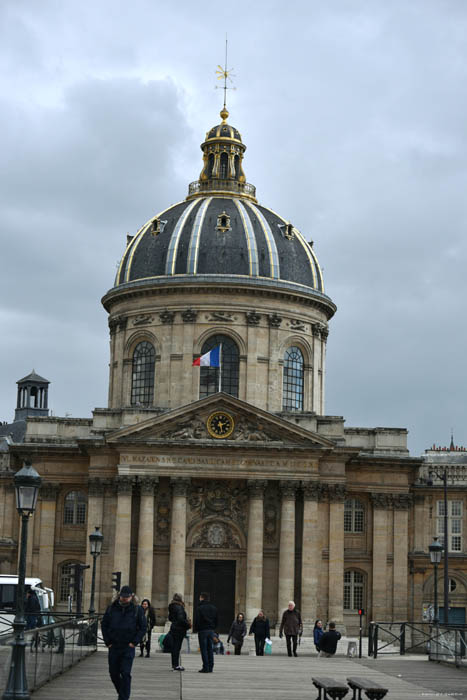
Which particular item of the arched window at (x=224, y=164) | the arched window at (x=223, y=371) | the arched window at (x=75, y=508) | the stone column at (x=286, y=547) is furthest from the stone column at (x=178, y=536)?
the arched window at (x=224, y=164)

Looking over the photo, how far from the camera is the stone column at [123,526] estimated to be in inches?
2426

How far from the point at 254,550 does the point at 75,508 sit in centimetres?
1098

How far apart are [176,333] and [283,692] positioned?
150 feet

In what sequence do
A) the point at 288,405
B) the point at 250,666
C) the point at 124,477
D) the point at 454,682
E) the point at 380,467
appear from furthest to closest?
the point at 288,405 → the point at 380,467 → the point at 124,477 → the point at 250,666 → the point at 454,682

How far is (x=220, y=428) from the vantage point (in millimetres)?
62281

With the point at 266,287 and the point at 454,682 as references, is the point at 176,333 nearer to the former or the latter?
the point at 266,287

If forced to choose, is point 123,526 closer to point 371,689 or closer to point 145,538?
point 145,538

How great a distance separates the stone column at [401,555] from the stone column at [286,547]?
258 inches

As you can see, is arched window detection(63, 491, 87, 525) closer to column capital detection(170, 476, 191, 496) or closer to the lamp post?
column capital detection(170, 476, 191, 496)


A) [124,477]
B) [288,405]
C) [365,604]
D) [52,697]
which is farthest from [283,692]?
[288,405]

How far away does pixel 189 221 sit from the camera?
72312mm

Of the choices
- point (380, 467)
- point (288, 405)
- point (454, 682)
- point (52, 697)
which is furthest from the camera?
point (288, 405)

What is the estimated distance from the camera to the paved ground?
2389 cm

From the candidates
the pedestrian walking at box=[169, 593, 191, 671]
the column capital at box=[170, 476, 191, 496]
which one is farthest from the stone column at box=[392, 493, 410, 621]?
the pedestrian walking at box=[169, 593, 191, 671]
